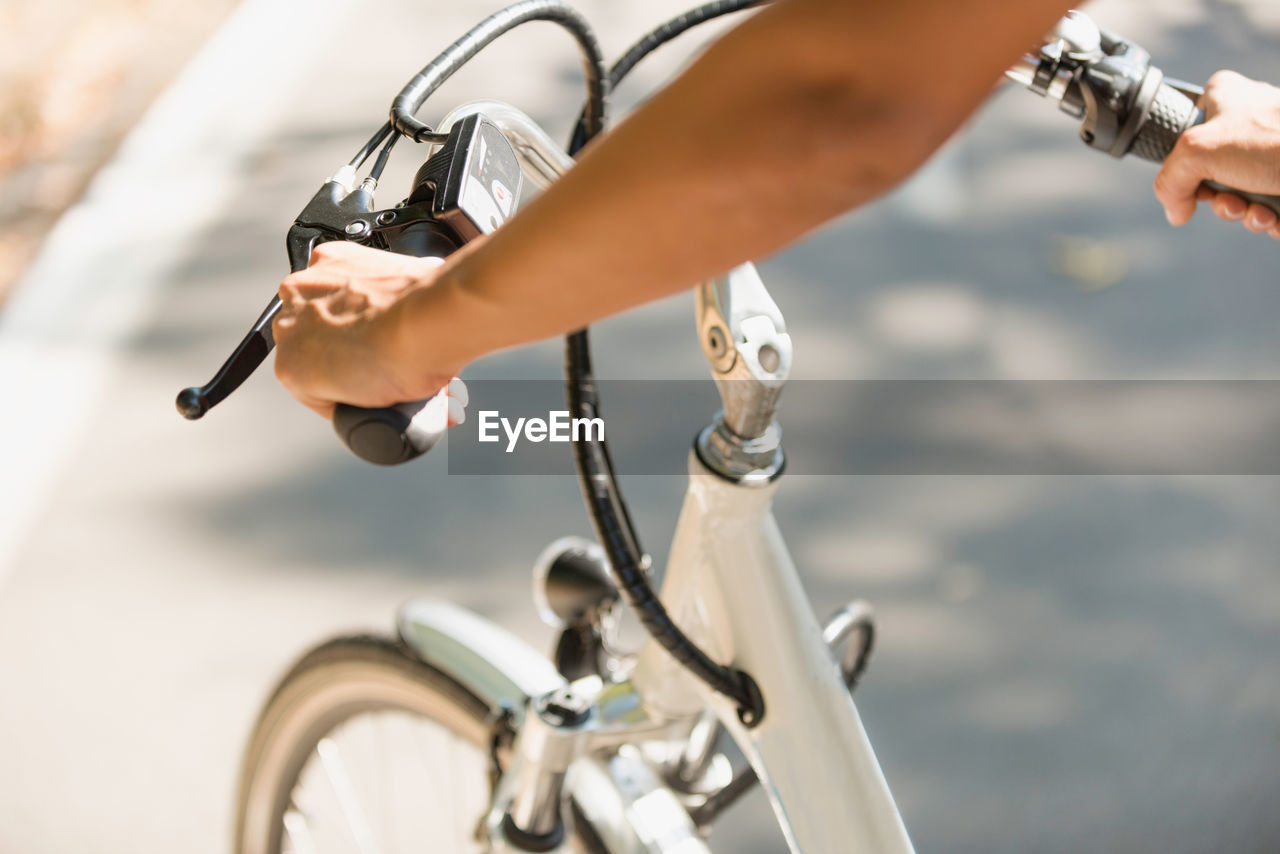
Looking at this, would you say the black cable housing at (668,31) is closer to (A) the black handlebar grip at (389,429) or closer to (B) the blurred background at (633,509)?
(A) the black handlebar grip at (389,429)

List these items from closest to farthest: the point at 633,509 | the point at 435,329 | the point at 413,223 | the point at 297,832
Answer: the point at 435,329 → the point at 413,223 → the point at 297,832 → the point at 633,509

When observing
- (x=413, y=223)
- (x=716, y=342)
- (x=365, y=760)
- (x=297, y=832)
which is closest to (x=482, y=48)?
(x=413, y=223)

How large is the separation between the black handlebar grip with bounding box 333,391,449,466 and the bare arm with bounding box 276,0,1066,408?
95mm

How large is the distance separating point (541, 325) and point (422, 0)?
280cm

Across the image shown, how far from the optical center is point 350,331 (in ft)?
1.89

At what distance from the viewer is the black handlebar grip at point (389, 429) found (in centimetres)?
58

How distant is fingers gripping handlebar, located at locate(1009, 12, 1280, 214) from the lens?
2.72ft

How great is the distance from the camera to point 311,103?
8.87 feet

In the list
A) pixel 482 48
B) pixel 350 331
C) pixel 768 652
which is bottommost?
pixel 768 652

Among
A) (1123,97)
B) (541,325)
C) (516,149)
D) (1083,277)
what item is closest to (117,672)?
(516,149)

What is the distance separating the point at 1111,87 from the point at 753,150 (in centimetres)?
52

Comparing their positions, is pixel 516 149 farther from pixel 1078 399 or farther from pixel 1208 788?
pixel 1078 399
